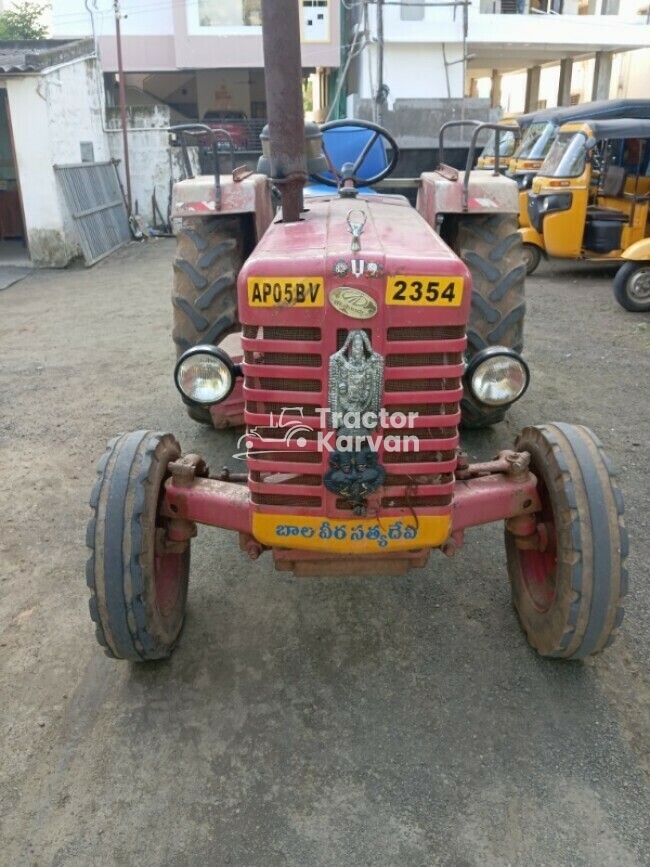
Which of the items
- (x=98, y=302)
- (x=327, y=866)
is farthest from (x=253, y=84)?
(x=327, y=866)

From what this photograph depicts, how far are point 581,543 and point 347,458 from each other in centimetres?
82

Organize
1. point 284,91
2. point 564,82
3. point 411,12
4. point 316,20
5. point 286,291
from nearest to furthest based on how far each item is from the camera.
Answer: point 286,291 → point 284,91 → point 411,12 → point 316,20 → point 564,82

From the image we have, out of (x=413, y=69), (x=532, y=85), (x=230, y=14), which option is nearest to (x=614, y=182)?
(x=413, y=69)

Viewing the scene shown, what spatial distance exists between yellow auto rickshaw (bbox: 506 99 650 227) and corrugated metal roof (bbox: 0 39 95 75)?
7474mm

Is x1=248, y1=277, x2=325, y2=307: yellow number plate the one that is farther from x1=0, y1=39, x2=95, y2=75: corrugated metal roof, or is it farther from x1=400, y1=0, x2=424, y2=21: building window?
x1=400, y1=0, x2=424, y2=21: building window

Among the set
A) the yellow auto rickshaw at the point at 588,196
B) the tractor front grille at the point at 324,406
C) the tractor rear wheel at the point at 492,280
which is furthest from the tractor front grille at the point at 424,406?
the yellow auto rickshaw at the point at 588,196

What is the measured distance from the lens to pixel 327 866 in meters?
1.99

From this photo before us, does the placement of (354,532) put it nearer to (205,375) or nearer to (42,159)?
(205,375)

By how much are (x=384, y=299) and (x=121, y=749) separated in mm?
1656

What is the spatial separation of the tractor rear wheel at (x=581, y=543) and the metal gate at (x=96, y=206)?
10555 millimetres

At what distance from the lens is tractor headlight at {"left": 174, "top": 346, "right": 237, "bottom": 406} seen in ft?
9.00

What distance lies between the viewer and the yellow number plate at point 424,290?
2.11m

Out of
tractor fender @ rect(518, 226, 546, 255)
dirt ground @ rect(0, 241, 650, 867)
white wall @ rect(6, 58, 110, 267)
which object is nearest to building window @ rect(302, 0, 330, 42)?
white wall @ rect(6, 58, 110, 267)

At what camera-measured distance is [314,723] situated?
247 centimetres
